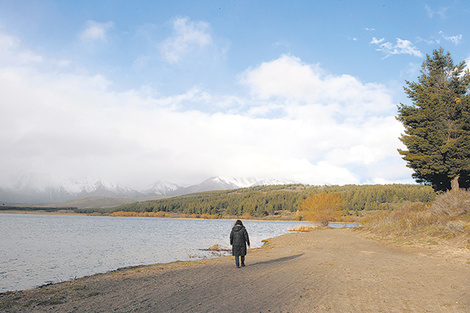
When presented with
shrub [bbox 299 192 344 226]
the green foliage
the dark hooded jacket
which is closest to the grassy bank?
the green foliage

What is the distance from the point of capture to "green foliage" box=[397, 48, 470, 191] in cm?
2789

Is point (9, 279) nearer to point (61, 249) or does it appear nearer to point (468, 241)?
point (61, 249)

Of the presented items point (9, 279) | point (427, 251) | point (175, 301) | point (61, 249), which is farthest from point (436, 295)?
point (61, 249)

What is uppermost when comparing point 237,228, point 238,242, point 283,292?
point 237,228

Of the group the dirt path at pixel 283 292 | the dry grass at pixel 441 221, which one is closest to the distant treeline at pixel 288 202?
the dry grass at pixel 441 221

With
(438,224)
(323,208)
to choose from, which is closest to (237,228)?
(438,224)

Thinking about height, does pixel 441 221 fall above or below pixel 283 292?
above

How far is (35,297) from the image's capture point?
35.1 feet

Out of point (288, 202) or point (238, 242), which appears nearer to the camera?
point (238, 242)

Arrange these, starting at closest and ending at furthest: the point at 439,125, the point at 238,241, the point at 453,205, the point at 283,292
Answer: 1. the point at 283,292
2. the point at 238,241
3. the point at 453,205
4. the point at 439,125

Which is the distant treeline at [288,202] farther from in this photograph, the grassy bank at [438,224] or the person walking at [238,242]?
the person walking at [238,242]

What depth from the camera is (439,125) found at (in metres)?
28.9

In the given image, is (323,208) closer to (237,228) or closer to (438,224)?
(438,224)

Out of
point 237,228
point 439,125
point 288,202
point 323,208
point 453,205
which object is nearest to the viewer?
point 237,228
